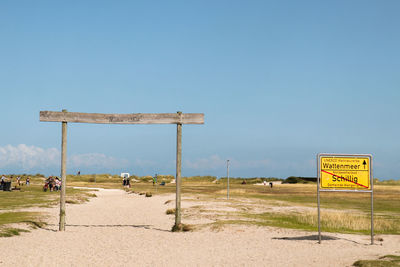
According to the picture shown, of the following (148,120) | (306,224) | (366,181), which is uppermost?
(148,120)

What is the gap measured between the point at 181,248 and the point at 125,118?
6.22 metres

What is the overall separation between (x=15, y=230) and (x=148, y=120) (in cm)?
635

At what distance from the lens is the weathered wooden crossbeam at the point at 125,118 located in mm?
18000

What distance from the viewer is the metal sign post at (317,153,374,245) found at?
1560 cm

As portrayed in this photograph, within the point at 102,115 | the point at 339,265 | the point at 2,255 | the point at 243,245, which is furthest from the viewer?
the point at 102,115

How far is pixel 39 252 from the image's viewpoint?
1331 centimetres

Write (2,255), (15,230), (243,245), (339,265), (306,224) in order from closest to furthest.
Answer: (339,265), (2,255), (243,245), (15,230), (306,224)

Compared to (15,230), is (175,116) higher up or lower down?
higher up

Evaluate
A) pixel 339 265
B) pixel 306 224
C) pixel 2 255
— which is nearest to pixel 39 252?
pixel 2 255

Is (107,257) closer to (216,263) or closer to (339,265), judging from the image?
(216,263)

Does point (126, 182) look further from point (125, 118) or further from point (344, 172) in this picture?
point (344, 172)

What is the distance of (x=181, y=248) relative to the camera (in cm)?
1441

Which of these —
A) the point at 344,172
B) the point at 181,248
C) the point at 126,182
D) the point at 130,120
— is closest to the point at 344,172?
the point at 344,172

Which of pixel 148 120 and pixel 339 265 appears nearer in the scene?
pixel 339 265
